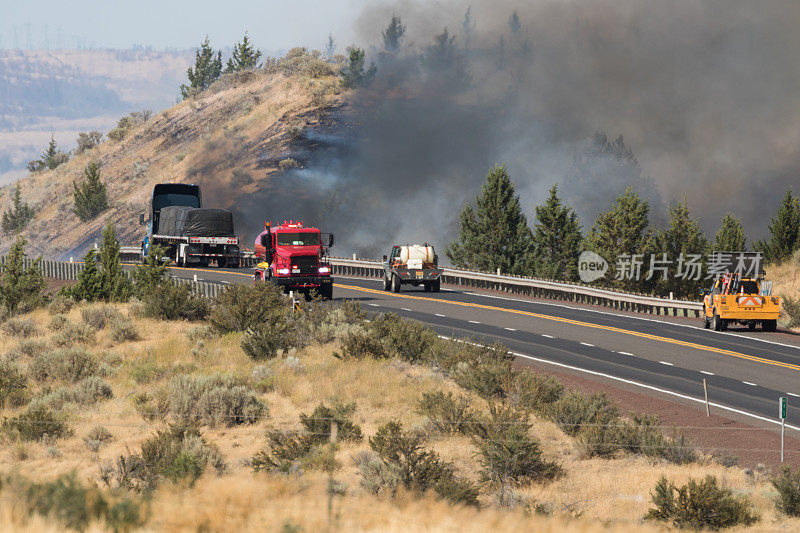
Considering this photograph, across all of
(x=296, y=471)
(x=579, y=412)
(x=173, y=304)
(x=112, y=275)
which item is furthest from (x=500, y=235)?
(x=296, y=471)

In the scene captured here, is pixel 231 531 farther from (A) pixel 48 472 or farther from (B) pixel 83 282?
(B) pixel 83 282

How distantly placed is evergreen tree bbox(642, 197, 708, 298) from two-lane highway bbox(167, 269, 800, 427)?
20.6 metres

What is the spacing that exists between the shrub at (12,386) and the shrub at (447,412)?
29.5 feet

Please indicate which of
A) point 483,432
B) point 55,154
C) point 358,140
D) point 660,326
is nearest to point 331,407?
point 483,432

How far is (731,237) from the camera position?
6391 centimetres

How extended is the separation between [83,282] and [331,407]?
844 inches

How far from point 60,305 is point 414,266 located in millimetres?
14923

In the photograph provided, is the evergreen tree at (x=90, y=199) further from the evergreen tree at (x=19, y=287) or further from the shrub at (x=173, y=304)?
the shrub at (x=173, y=304)

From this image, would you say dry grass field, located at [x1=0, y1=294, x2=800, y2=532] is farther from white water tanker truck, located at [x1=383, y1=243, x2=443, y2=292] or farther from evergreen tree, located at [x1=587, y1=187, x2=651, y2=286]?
evergreen tree, located at [x1=587, y1=187, x2=651, y2=286]

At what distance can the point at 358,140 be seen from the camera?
118000mm

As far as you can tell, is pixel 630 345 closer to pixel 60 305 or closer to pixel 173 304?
pixel 173 304


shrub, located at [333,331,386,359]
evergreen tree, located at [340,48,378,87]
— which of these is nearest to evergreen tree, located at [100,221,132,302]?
shrub, located at [333,331,386,359]

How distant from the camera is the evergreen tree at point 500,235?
65.0 meters

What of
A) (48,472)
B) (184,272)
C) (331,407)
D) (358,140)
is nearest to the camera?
(48,472)
